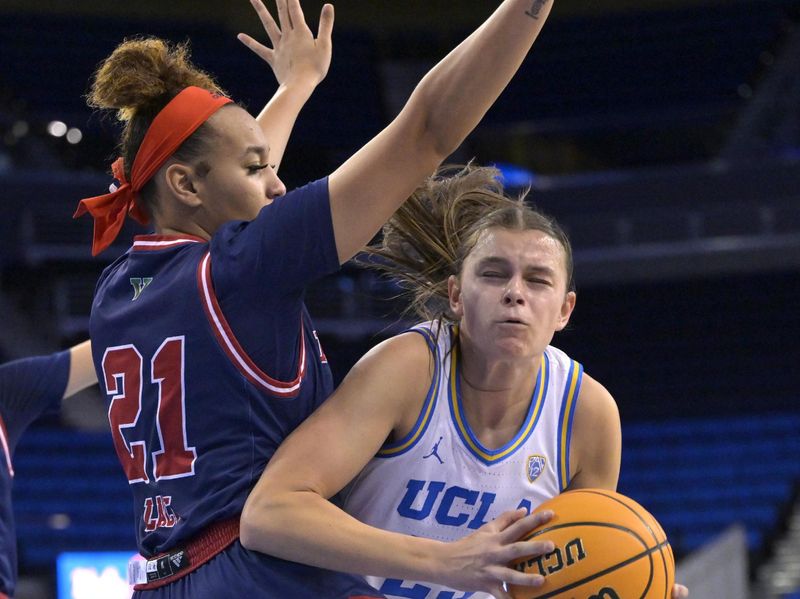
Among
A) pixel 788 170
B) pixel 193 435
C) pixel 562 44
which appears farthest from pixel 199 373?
pixel 562 44

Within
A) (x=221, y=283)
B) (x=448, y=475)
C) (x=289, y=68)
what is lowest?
(x=448, y=475)

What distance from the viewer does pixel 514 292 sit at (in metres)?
2.40

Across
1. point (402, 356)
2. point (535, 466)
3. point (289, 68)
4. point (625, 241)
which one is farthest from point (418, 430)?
point (625, 241)

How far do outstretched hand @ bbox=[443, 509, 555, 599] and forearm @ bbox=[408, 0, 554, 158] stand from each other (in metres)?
0.67

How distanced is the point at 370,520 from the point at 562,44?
52.9ft

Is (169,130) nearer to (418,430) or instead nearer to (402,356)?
(402,356)

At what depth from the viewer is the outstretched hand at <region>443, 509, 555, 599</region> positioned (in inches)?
76.7

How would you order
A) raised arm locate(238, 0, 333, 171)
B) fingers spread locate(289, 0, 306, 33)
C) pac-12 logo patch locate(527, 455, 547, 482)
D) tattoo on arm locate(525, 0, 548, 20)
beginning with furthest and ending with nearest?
raised arm locate(238, 0, 333, 171)
fingers spread locate(289, 0, 306, 33)
pac-12 logo patch locate(527, 455, 547, 482)
tattoo on arm locate(525, 0, 548, 20)

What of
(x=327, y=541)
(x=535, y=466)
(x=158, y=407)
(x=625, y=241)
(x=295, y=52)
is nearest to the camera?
(x=327, y=541)

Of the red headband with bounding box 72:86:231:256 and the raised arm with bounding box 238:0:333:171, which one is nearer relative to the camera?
the red headband with bounding box 72:86:231:256

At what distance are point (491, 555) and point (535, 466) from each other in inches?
23.2

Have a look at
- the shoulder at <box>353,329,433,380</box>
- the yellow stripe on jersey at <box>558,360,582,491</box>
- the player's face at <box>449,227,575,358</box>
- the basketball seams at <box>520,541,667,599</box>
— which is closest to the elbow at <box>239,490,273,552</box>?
the shoulder at <box>353,329,433,380</box>

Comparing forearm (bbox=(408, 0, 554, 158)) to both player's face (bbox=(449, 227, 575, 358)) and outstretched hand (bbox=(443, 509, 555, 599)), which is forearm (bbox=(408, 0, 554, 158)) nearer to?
player's face (bbox=(449, 227, 575, 358))

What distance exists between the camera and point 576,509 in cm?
220
